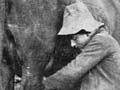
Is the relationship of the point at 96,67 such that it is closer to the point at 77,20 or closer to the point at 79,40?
the point at 79,40

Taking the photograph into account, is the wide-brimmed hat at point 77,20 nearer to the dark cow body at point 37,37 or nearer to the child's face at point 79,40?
the child's face at point 79,40

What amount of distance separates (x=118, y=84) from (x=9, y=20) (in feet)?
3.38

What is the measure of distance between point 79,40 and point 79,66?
0.64 feet

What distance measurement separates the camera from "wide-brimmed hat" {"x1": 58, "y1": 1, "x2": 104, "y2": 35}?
3850 mm

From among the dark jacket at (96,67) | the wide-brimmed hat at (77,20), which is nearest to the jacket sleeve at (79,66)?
the dark jacket at (96,67)

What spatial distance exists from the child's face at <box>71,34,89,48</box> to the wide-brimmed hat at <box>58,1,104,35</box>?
43mm

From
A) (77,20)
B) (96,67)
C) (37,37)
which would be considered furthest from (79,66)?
(37,37)

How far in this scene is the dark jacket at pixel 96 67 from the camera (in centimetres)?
Result: 377

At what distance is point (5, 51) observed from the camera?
4.22 m

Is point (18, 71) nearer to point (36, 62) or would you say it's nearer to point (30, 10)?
point (36, 62)

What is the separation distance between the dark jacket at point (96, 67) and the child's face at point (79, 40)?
0.04 meters

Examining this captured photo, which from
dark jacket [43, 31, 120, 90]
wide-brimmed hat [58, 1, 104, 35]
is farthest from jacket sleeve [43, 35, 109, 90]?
wide-brimmed hat [58, 1, 104, 35]

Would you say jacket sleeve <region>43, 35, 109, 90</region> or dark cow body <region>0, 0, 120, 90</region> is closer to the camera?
jacket sleeve <region>43, 35, 109, 90</region>

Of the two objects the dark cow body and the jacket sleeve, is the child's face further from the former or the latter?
the dark cow body
